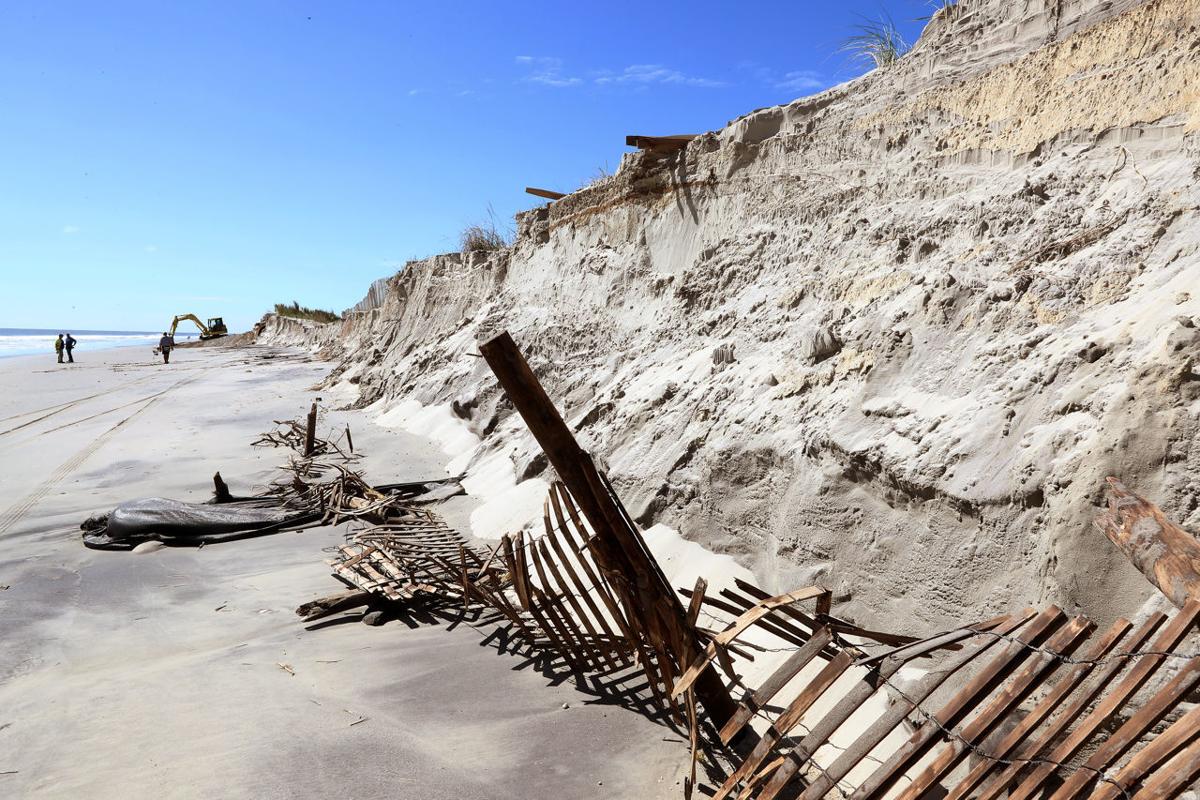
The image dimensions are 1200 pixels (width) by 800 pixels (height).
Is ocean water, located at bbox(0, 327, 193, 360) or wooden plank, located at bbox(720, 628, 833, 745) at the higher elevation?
ocean water, located at bbox(0, 327, 193, 360)

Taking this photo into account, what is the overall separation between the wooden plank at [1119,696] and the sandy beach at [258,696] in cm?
133

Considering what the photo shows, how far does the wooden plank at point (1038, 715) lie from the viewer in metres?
1.98

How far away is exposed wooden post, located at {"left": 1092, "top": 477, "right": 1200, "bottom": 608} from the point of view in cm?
216

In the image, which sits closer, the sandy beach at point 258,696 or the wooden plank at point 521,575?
the sandy beach at point 258,696

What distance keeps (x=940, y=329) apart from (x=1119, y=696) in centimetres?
260

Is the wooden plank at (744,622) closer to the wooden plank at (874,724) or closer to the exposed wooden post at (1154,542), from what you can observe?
the wooden plank at (874,724)

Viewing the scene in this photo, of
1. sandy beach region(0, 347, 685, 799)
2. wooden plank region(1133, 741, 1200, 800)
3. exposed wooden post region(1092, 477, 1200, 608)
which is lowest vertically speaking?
sandy beach region(0, 347, 685, 799)

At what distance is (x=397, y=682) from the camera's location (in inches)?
147

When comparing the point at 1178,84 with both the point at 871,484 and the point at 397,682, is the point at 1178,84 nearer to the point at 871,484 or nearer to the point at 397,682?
the point at 871,484

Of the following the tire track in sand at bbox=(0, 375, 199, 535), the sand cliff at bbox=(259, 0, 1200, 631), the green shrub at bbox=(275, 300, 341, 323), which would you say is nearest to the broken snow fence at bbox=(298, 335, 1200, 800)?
the sand cliff at bbox=(259, 0, 1200, 631)

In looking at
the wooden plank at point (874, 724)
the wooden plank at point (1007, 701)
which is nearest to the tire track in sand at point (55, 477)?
the wooden plank at point (874, 724)

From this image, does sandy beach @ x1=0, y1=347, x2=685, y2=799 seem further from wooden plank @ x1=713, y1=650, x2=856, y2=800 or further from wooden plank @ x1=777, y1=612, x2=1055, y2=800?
wooden plank @ x1=777, y1=612, x2=1055, y2=800

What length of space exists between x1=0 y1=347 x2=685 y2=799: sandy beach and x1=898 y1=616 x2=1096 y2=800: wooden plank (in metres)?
1.13

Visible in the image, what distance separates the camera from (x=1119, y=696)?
6.29ft
